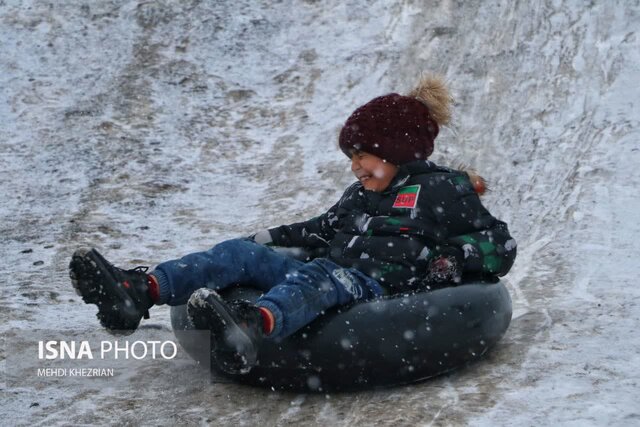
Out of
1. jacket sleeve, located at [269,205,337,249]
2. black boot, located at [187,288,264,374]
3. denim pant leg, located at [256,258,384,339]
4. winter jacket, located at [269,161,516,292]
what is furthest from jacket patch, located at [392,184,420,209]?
black boot, located at [187,288,264,374]

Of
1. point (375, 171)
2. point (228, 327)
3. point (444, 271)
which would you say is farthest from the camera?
point (375, 171)

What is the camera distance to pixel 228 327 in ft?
9.33

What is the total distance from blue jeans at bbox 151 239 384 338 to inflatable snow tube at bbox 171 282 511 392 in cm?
11

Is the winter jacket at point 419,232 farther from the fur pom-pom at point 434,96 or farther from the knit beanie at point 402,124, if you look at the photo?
the fur pom-pom at point 434,96

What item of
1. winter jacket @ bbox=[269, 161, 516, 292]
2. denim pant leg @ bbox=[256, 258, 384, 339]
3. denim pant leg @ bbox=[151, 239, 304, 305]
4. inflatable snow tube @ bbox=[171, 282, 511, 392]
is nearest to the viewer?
denim pant leg @ bbox=[256, 258, 384, 339]

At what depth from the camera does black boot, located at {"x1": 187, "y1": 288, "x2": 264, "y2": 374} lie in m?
2.85

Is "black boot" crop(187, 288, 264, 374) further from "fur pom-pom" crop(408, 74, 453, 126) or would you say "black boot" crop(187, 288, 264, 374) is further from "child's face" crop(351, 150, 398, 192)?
"fur pom-pom" crop(408, 74, 453, 126)

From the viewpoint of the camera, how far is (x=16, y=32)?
9.62 m

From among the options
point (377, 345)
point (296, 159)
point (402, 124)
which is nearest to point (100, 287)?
point (377, 345)

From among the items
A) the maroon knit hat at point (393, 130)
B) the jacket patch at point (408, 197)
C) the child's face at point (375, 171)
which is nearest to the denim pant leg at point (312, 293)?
the jacket patch at point (408, 197)

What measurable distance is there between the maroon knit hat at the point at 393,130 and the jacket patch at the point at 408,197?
0.55ft

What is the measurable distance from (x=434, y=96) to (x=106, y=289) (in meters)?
1.83

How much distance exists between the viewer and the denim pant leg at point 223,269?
11.3 feet

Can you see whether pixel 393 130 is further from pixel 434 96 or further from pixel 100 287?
pixel 100 287
